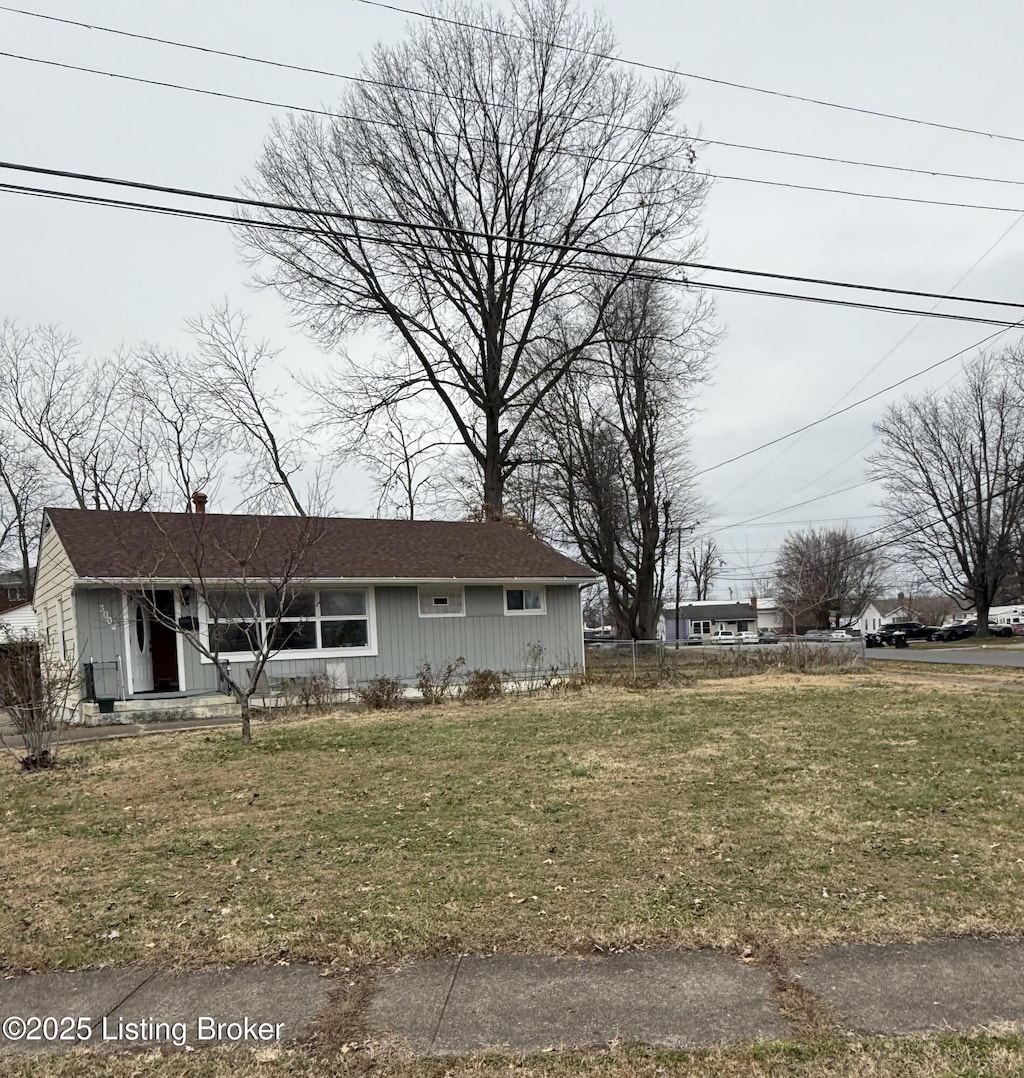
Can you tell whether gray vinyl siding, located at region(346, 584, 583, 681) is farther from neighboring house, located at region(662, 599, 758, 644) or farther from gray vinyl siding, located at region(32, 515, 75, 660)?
neighboring house, located at region(662, 599, 758, 644)

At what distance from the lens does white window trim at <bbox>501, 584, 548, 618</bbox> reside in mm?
19562

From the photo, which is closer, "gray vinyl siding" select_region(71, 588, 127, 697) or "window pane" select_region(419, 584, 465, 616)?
"gray vinyl siding" select_region(71, 588, 127, 697)

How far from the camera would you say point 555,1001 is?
11.5 feet

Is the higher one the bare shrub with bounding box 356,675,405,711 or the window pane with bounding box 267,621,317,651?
the window pane with bounding box 267,621,317,651

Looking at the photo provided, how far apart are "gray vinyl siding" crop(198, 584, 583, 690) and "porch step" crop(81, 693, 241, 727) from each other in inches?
61.2

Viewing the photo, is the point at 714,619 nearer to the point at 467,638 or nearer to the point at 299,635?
the point at 467,638

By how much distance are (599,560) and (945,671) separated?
49.0ft

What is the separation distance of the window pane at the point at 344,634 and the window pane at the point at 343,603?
19 cm

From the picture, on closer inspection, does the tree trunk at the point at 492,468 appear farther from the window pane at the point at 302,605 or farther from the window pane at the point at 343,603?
the window pane at the point at 302,605

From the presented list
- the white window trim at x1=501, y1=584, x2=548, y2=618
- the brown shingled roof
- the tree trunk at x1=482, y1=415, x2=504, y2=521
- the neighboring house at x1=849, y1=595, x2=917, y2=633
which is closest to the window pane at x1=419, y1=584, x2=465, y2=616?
the brown shingled roof

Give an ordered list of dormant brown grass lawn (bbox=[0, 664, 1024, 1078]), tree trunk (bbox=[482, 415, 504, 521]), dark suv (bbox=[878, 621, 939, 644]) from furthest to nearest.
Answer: dark suv (bbox=[878, 621, 939, 644]) < tree trunk (bbox=[482, 415, 504, 521]) < dormant brown grass lawn (bbox=[0, 664, 1024, 1078])

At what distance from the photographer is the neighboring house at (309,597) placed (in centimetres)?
1550

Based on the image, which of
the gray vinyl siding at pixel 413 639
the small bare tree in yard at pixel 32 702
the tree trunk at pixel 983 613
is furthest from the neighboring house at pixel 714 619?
the small bare tree in yard at pixel 32 702

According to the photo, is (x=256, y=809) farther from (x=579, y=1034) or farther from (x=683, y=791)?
(x=579, y=1034)
